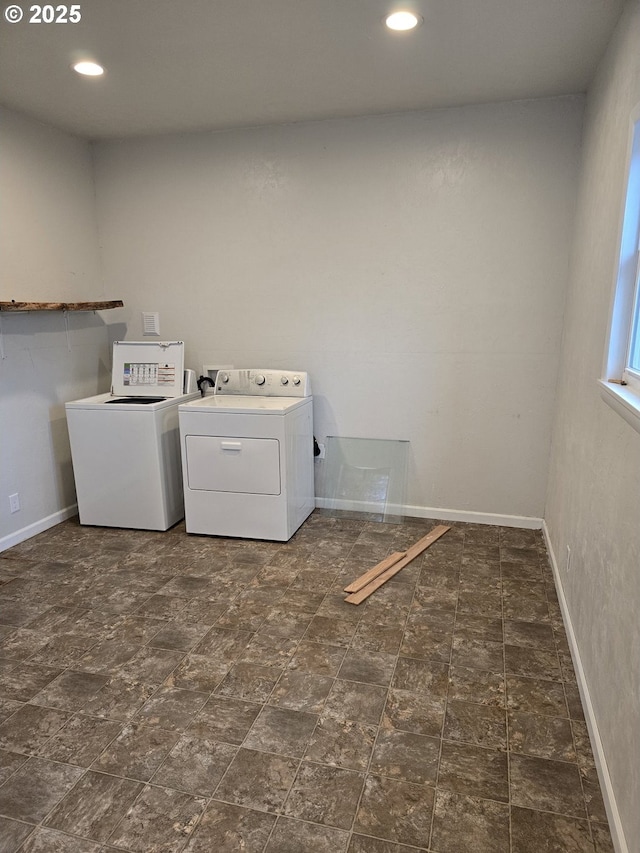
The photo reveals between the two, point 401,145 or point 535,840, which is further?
A: point 401,145

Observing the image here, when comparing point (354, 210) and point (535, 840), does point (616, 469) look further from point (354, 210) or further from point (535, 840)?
point (354, 210)

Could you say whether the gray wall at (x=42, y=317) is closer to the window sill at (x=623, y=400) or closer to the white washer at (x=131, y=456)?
the white washer at (x=131, y=456)

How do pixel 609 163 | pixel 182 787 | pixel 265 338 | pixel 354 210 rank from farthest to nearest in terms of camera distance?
pixel 265 338 < pixel 354 210 < pixel 609 163 < pixel 182 787

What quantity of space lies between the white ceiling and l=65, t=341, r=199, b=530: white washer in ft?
5.01

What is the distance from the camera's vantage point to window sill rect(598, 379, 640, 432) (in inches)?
57.1

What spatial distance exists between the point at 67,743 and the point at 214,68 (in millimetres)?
2930

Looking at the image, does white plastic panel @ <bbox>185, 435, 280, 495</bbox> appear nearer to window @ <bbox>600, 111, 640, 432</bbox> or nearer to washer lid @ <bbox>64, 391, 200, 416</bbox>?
washer lid @ <bbox>64, 391, 200, 416</bbox>

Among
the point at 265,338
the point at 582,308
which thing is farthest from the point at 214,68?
the point at 582,308

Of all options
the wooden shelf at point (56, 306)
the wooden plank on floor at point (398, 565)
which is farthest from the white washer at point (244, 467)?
the wooden shelf at point (56, 306)

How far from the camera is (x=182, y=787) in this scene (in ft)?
5.19

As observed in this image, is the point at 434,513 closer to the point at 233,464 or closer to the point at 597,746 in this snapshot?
the point at 233,464

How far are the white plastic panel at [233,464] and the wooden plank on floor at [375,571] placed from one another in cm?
73

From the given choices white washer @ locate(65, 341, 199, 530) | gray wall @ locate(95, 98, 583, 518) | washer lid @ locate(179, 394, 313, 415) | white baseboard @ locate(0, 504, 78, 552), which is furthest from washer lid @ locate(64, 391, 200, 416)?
white baseboard @ locate(0, 504, 78, 552)

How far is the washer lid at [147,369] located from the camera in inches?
145
